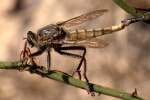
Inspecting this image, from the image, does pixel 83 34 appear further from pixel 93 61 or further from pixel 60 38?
pixel 93 61

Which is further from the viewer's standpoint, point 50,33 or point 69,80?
point 50,33

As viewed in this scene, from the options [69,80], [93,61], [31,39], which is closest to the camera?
[69,80]

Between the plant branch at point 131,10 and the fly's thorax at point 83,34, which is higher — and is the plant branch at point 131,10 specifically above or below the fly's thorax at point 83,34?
above

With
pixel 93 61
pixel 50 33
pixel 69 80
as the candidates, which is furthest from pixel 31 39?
pixel 93 61

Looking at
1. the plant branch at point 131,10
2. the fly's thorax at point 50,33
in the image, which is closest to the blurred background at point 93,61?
the fly's thorax at point 50,33

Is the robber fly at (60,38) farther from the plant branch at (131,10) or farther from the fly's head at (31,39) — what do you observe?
the plant branch at (131,10)

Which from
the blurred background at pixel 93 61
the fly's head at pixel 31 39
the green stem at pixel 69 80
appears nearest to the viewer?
the green stem at pixel 69 80

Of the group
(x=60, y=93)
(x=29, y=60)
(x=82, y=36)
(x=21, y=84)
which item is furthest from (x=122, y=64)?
(x=29, y=60)

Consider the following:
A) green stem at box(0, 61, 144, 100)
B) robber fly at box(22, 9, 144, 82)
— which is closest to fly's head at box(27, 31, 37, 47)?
robber fly at box(22, 9, 144, 82)

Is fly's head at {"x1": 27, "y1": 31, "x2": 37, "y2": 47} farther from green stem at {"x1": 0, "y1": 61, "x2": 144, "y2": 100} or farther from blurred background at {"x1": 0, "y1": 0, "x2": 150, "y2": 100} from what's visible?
blurred background at {"x1": 0, "y1": 0, "x2": 150, "y2": 100}
